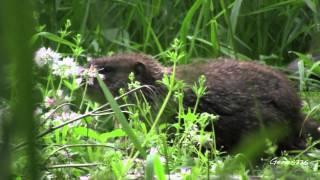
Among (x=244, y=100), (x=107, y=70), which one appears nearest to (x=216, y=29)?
(x=244, y=100)

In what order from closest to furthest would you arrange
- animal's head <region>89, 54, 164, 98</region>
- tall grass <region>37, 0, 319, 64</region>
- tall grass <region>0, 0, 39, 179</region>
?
tall grass <region>0, 0, 39, 179</region>, tall grass <region>37, 0, 319, 64</region>, animal's head <region>89, 54, 164, 98</region>

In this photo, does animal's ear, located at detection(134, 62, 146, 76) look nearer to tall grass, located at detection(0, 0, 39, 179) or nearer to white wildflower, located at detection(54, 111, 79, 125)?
white wildflower, located at detection(54, 111, 79, 125)

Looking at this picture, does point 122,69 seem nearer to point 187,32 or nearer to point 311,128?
point 187,32

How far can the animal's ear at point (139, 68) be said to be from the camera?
5.18 metres

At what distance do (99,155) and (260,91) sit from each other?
7.08 ft

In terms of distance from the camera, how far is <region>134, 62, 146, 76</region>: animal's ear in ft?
17.0

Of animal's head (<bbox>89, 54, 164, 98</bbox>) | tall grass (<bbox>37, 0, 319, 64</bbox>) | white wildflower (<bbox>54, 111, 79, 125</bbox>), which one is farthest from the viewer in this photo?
animal's head (<bbox>89, 54, 164, 98</bbox>)

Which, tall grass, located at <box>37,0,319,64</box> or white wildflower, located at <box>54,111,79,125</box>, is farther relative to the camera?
tall grass, located at <box>37,0,319,64</box>

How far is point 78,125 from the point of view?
3.49 m

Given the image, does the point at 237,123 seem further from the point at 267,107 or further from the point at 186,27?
the point at 186,27

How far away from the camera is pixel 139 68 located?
206 inches

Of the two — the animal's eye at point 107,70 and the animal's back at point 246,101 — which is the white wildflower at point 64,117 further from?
the animal's eye at point 107,70

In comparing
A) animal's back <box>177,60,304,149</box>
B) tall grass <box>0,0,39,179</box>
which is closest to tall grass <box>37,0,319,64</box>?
animal's back <box>177,60,304,149</box>

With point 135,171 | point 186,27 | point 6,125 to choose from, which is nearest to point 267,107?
point 186,27
